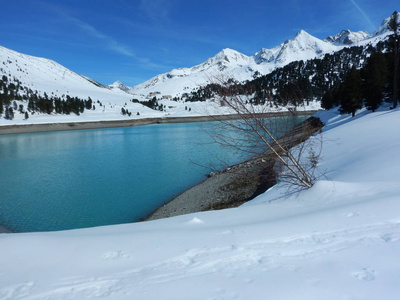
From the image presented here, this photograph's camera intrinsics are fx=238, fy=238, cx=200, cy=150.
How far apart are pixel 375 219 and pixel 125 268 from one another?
3811mm

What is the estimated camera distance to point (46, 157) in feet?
90.1

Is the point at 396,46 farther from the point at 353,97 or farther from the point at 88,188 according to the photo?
the point at 88,188

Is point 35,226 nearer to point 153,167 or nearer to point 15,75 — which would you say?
point 153,167

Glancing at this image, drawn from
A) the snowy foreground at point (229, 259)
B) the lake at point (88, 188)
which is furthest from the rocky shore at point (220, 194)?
the snowy foreground at point (229, 259)

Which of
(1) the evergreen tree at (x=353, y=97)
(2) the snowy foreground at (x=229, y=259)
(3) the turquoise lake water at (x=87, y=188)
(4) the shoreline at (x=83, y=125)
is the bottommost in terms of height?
(3) the turquoise lake water at (x=87, y=188)

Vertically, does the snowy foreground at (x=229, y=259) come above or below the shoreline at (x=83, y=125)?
below

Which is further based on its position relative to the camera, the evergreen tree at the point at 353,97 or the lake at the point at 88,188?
the evergreen tree at the point at 353,97

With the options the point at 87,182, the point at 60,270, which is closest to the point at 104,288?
the point at 60,270

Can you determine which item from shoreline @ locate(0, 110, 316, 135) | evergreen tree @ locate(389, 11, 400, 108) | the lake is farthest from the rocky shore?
shoreline @ locate(0, 110, 316, 135)

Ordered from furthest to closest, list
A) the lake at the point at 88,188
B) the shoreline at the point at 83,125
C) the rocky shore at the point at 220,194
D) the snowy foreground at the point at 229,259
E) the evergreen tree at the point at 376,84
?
the shoreline at the point at 83,125
the evergreen tree at the point at 376,84
the lake at the point at 88,188
the rocky shore at the point at 220,194
the snowy foreground at the point at 229,259

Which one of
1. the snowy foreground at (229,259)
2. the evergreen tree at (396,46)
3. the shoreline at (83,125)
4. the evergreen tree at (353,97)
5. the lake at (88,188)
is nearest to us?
the snowy foreground at (229,259)

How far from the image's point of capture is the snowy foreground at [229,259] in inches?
98.3

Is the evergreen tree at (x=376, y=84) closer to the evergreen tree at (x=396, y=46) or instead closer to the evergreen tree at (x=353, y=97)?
the evergreen tree at (x=353, y=97)

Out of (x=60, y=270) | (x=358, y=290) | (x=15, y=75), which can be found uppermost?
(x=15, y=75)
